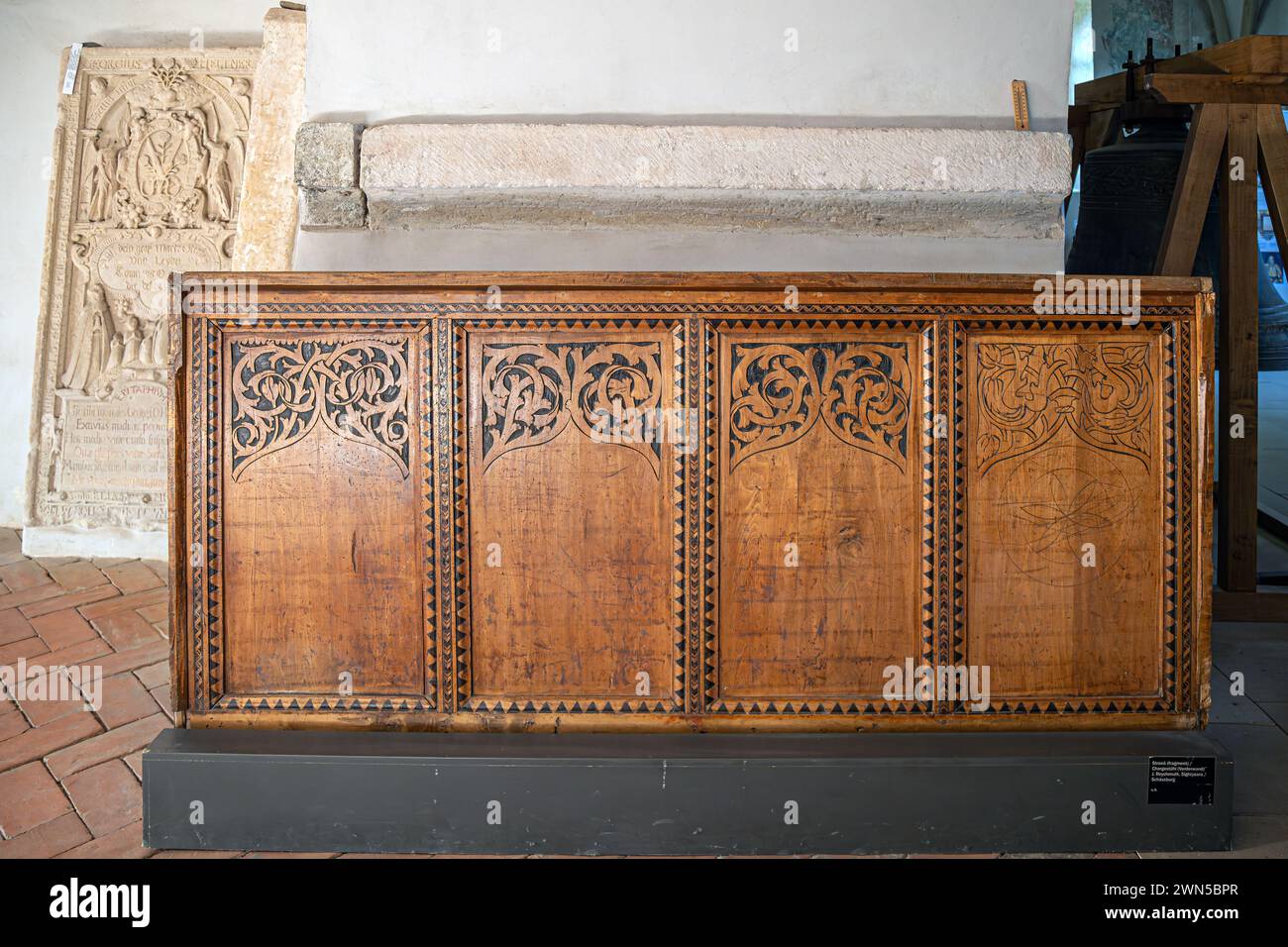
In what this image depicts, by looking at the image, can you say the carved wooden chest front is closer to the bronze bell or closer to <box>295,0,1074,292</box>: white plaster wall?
<box>295,0,1074,292</box>: white plaster wall

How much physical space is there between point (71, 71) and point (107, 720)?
3.14 m

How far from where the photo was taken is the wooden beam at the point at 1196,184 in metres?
2.79

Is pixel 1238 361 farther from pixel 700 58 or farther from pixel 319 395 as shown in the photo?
pixel 319 395

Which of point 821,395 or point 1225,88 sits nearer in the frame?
point 821,395

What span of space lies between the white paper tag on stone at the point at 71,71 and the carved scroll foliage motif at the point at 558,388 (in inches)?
133

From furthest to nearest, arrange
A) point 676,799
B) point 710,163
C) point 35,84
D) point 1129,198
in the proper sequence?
point 35,84 < point 1129,198 < point 710,163 < point 676,799

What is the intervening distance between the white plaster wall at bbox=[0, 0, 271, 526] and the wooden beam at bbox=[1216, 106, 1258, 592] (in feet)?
13.4

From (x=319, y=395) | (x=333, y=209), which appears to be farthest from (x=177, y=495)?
(x=333, y=209)

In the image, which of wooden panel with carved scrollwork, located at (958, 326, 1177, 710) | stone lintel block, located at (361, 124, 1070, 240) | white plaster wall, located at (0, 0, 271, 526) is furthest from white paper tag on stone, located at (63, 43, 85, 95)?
wooden panel with carved scrollwork, located at (958, 326, 1177, 710)

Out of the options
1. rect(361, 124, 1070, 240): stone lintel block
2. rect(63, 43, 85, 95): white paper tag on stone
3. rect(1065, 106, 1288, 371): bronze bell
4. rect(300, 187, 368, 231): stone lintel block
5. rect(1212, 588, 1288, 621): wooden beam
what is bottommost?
rect(1212, 588, 1288, 621): wooden beam

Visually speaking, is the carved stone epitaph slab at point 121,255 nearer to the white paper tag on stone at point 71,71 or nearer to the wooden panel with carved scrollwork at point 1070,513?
the white paper tag on stone at point 71,71

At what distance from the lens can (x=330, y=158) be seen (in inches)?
86.6

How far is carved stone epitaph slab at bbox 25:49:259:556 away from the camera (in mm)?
3668
